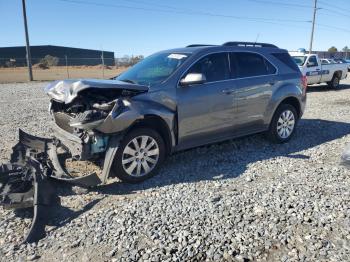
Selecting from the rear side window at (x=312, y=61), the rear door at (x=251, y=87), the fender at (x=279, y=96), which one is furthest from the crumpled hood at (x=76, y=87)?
the rear side window at (x=312, y=61)

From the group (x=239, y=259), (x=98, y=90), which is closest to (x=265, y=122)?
(x=98, y=90)

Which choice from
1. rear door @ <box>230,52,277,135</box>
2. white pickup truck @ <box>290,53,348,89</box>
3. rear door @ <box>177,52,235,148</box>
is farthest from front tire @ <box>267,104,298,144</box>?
white pickup truck @ <box>290,53,348,89</box>

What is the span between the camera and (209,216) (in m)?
4.05

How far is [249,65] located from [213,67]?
0.92 m

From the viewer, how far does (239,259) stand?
10.7ft

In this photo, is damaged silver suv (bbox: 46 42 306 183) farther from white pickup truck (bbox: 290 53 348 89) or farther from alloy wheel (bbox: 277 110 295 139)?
white pickup truck (bbox: 290 53 348 89)

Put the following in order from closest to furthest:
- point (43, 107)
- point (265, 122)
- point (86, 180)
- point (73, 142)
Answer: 1. point (86, 180)
2. point (73, 142)
3. point (265, 122)
4. point (43, 107)

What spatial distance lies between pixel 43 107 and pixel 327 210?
10.0 meters

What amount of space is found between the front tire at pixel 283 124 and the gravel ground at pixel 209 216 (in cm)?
70

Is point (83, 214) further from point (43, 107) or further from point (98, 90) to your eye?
point (43, 107)

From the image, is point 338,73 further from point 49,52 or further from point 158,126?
point 49,52

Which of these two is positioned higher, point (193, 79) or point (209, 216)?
point (193, 79)

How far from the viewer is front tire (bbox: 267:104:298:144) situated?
274 inches

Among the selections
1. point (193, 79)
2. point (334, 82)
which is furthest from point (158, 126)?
point (334, 82)
